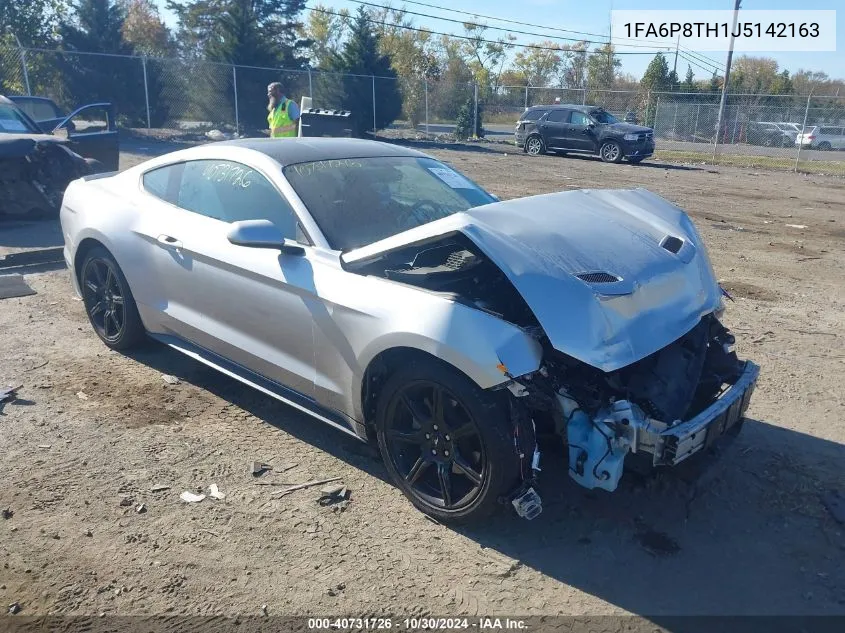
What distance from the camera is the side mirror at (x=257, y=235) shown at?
3.68 metres

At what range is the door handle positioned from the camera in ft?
14.7

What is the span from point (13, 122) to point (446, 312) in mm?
10121

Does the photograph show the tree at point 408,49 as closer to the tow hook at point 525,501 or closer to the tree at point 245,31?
the tree at point 245,31

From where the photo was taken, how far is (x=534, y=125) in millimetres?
25641

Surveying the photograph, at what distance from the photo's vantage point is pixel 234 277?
13.5 feet

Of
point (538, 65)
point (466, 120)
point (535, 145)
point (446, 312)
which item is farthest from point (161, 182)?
point (538, 65)

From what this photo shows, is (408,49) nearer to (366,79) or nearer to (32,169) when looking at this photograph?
(366,79)

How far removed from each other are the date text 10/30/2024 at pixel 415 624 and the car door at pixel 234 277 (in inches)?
52.3

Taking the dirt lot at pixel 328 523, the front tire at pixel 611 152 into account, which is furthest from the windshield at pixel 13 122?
the front tire at pixel 611 152

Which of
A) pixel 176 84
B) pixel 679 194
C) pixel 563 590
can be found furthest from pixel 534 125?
pixel 563 590

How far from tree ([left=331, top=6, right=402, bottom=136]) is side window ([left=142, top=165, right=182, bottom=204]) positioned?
25.3 metres

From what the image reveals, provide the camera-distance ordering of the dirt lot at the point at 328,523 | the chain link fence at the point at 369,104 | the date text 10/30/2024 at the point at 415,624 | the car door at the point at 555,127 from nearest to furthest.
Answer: the date text 10/30/2024 at the point at 415,624 < the dirt lot at the point at 328,523 < the car door at the point at 555,127 < the chain link fence at the point at 369,104

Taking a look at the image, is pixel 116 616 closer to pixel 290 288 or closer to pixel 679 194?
pixel 290 288

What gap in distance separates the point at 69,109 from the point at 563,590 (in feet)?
91.9
